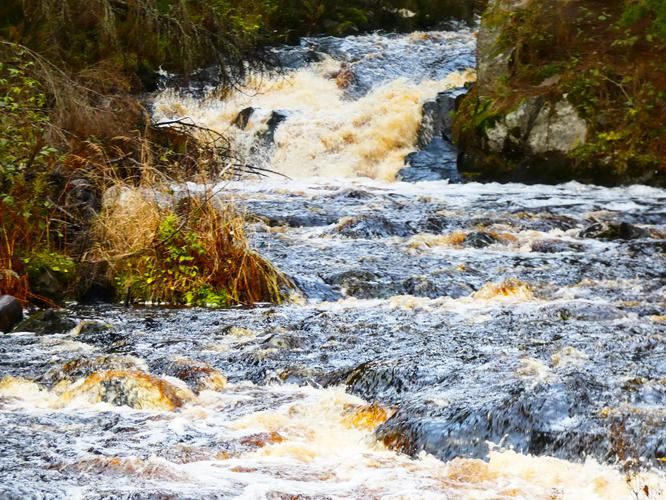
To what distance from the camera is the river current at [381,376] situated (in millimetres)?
4031

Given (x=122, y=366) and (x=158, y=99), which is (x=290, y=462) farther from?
(x=158, y=99)

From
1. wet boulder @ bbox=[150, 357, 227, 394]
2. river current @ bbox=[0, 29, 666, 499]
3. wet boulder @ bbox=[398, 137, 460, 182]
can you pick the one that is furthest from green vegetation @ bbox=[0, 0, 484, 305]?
wet boulder @ bbox=[398, 137, 460, 182]

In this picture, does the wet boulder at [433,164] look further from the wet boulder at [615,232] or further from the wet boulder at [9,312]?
the wet boulder at [9,312]

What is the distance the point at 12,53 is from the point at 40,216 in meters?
1.54

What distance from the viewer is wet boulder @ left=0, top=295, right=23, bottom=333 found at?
6738 mm

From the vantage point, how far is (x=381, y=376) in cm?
543

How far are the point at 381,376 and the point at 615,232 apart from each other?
18.9ft

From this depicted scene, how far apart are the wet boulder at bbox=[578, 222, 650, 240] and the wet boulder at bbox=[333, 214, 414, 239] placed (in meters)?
2.01

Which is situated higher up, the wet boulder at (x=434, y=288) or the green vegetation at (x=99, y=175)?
the green vegetation at (x=99, y=175)

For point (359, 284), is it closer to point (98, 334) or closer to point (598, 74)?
point (98, 334)

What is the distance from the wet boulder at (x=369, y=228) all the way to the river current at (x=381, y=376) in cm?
4

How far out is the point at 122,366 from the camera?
18.6ft

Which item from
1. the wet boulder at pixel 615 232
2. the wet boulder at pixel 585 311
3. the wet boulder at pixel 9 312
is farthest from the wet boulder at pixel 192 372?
the wet boulder at pixel 615 232

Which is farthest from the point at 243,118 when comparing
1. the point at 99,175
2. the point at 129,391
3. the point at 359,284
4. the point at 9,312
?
the point at 129,391
